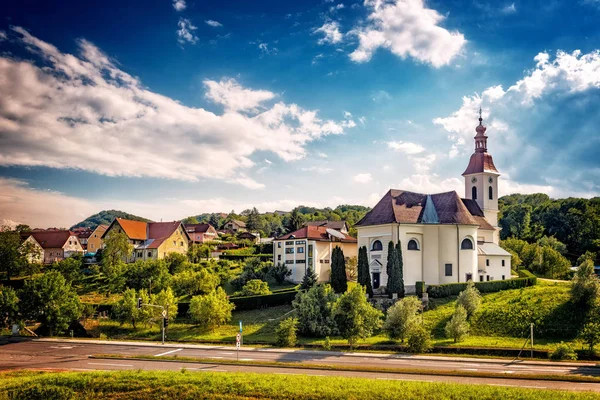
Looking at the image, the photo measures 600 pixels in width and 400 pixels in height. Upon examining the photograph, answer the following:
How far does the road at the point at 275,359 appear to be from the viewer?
2883cm

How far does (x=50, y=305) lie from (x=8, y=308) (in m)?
4.96

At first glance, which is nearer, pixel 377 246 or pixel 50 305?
pixel 50 305

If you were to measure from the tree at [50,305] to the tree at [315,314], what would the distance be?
22.9 metres

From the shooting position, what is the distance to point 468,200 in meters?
62.6

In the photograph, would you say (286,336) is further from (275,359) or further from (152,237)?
(152,237)

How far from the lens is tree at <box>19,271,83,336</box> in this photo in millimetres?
48281

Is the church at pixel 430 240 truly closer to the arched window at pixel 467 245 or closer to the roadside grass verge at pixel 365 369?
the arched window at pixel 467 245

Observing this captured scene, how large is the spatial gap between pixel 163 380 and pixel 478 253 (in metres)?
41.0

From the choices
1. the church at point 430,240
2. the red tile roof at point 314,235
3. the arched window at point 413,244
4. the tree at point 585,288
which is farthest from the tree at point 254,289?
the tree at point 585,288

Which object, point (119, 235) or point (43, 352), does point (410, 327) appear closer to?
point (43, 352)

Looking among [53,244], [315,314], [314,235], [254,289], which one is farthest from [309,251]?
[53,244]

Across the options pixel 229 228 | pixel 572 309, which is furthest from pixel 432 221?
pixel 229 228

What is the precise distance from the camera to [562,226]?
10831 cm

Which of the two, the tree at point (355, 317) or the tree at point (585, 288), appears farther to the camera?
the tree at point (585, 288)
